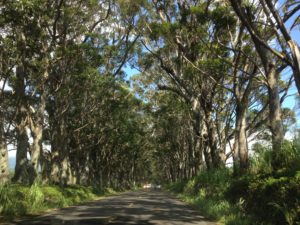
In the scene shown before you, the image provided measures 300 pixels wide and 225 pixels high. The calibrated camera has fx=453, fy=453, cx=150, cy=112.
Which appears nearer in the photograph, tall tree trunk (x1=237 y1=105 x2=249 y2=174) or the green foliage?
the green foliage

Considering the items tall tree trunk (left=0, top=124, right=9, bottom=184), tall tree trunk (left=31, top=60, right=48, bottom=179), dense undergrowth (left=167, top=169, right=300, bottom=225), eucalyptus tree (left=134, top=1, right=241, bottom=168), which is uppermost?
eucalyptus tree (left=134, top=1, right=241, bottom=168)

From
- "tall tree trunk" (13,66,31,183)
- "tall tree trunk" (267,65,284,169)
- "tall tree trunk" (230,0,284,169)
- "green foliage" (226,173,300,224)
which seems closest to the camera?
"green foliage" (226,173,300,224)

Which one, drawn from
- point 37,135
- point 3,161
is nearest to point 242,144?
point 3,161

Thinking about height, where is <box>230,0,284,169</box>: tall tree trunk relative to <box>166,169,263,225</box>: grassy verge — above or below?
above

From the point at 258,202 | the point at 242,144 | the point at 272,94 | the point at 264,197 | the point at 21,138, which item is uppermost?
the point at 272,94

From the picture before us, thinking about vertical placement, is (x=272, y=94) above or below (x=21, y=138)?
above

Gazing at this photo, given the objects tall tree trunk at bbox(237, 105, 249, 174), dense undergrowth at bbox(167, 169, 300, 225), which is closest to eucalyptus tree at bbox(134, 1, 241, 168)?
tall tree trunk at bbox(237, 105, 249, 174)

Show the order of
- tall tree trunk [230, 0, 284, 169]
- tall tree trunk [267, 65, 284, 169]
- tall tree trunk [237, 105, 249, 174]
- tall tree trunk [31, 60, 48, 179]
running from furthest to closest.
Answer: tall tree trunk [31, 60, 48, 179], tall tree trunk [237, 105, 249, 174], tall tree trunk [267, 65, 284, 169], tall tree trunk [230, 0, 284, 169]

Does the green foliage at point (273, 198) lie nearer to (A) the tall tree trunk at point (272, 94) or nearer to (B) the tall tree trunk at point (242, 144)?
(A) the tall tree trunk at point (272, 94)

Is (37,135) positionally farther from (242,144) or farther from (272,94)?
(272,94)

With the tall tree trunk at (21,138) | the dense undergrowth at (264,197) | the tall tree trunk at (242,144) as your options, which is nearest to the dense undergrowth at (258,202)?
the dense undergrowth at (264,197)

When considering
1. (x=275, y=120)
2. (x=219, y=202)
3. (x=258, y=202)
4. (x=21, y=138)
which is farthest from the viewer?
(x=21, y=138)

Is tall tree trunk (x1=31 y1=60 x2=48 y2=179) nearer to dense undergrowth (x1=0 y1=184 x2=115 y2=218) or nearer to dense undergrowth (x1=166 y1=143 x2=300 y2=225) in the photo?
dense undergrowth (x1=0 y1=184 x2=115 y2=218)

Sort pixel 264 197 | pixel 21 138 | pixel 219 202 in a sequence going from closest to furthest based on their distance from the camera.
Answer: pixel 264 197 < pixel 219 202 < pixel 21 138
